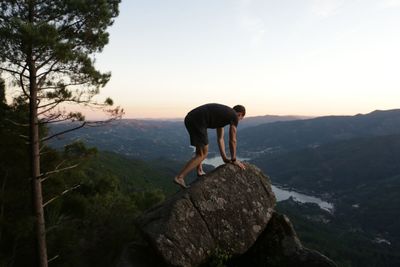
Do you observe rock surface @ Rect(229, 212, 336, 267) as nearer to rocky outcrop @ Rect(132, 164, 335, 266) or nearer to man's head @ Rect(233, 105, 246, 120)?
rocky outcrop @ Rect(132, 164, 335, 266)

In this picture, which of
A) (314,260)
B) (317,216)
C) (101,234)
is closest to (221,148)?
(314,260)

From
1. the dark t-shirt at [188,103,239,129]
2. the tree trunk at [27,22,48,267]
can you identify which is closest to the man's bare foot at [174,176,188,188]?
the dark t-shirt at [188,103,239,129]

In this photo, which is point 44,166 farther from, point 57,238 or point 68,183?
point 57,238

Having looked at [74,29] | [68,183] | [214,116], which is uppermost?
[74,29]

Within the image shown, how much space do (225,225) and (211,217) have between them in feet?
1.90

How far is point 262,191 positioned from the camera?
14570 millimetres

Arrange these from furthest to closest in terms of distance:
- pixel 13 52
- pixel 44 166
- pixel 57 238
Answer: pixel 57 238 → pixel 44 166 → pixel 13 52

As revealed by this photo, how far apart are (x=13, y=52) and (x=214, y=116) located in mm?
7537

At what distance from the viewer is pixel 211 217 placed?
1308 centimetres

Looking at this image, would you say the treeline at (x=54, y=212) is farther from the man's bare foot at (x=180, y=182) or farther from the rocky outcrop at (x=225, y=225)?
the rocky outcrop at (x=225, y=225)

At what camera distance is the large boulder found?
1219cm

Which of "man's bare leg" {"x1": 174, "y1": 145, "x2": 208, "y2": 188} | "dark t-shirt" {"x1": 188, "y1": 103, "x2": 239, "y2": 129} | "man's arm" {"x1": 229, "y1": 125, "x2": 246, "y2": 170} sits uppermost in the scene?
"dark t-shirt" {"x1": 188, "y1": 103, "x2": 239, "y2": 129}

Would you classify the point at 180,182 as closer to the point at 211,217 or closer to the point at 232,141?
the point at 211,217

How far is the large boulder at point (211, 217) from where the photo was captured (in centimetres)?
1219
